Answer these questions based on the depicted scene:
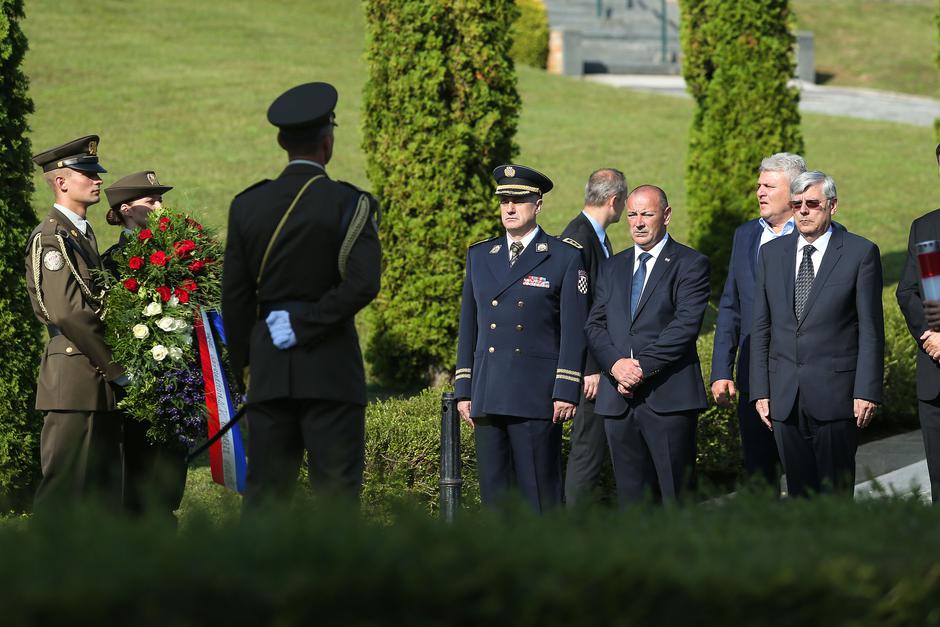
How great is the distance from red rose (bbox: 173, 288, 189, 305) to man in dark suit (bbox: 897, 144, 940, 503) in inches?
148

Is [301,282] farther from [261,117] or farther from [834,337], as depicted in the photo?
[261,117]

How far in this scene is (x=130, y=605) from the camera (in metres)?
2.53

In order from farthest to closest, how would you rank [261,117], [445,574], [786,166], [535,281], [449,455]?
1. [261,117]
2. [786,166]
3. [449,455]
4. [535,281]
5. [445,574]

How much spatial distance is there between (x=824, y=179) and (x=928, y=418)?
1355 millimetres

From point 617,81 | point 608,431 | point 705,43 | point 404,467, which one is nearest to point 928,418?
point 608,431

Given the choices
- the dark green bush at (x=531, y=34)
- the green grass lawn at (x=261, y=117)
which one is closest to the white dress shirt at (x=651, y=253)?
the green grass lawn at (x=261, y=117)

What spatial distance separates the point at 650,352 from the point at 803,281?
881 mm

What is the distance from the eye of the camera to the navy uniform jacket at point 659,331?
6281 millimetres

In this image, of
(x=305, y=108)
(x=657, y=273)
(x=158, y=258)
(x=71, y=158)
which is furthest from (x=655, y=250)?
(x=71, y=158)

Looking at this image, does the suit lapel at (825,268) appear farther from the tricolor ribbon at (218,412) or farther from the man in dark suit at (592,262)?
the tricolor ribbon at (218,412)

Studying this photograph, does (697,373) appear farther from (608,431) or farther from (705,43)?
(705,43)

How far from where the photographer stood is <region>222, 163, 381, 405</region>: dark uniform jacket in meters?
4.75

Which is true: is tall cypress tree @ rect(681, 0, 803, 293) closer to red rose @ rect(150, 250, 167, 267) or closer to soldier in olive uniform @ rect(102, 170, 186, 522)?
soldier in olive uniform @ rect(102, 170, 186, 522)

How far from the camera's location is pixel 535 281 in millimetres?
6266
